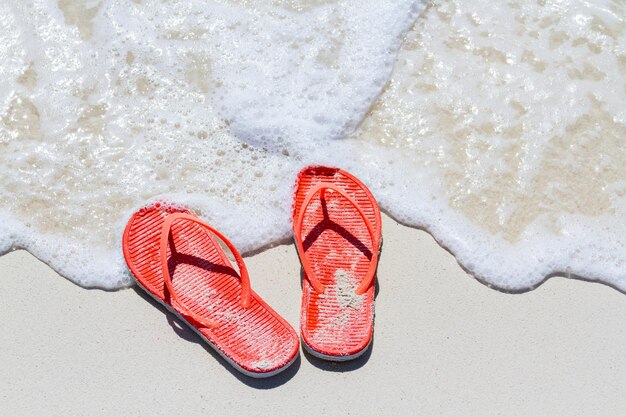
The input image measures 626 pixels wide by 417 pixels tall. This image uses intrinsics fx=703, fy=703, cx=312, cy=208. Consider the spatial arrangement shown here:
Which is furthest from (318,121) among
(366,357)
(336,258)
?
(366,357)

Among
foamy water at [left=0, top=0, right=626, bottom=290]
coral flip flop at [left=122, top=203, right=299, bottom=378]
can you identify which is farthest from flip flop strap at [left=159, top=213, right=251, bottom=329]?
foamy water at [left=0, top=0, right=626, bottom=290]

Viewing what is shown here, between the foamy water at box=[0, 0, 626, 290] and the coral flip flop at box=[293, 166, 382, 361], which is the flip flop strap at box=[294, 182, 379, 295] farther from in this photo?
the foamy water at box=[0, 0, 626, 290]

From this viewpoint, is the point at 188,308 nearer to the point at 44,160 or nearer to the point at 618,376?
the point at 44,160

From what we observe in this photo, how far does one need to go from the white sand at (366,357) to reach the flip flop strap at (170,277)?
74 millimetres

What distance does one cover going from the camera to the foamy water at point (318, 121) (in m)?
2.28

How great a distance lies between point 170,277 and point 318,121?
2.46ft

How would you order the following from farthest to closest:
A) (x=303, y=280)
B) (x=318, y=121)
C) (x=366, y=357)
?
(x=318, y=121) < (x=303, y=280) < (x=366, y=357)

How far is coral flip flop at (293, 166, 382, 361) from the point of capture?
6.82ft

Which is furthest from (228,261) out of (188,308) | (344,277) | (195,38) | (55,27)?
(55,27)

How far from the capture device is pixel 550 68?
259 cm

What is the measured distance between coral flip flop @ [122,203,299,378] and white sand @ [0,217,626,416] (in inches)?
2.1

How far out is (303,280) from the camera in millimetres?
2195

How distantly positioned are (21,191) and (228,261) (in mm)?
735

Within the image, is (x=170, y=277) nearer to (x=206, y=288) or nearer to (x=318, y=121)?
(x=206, y=288)
